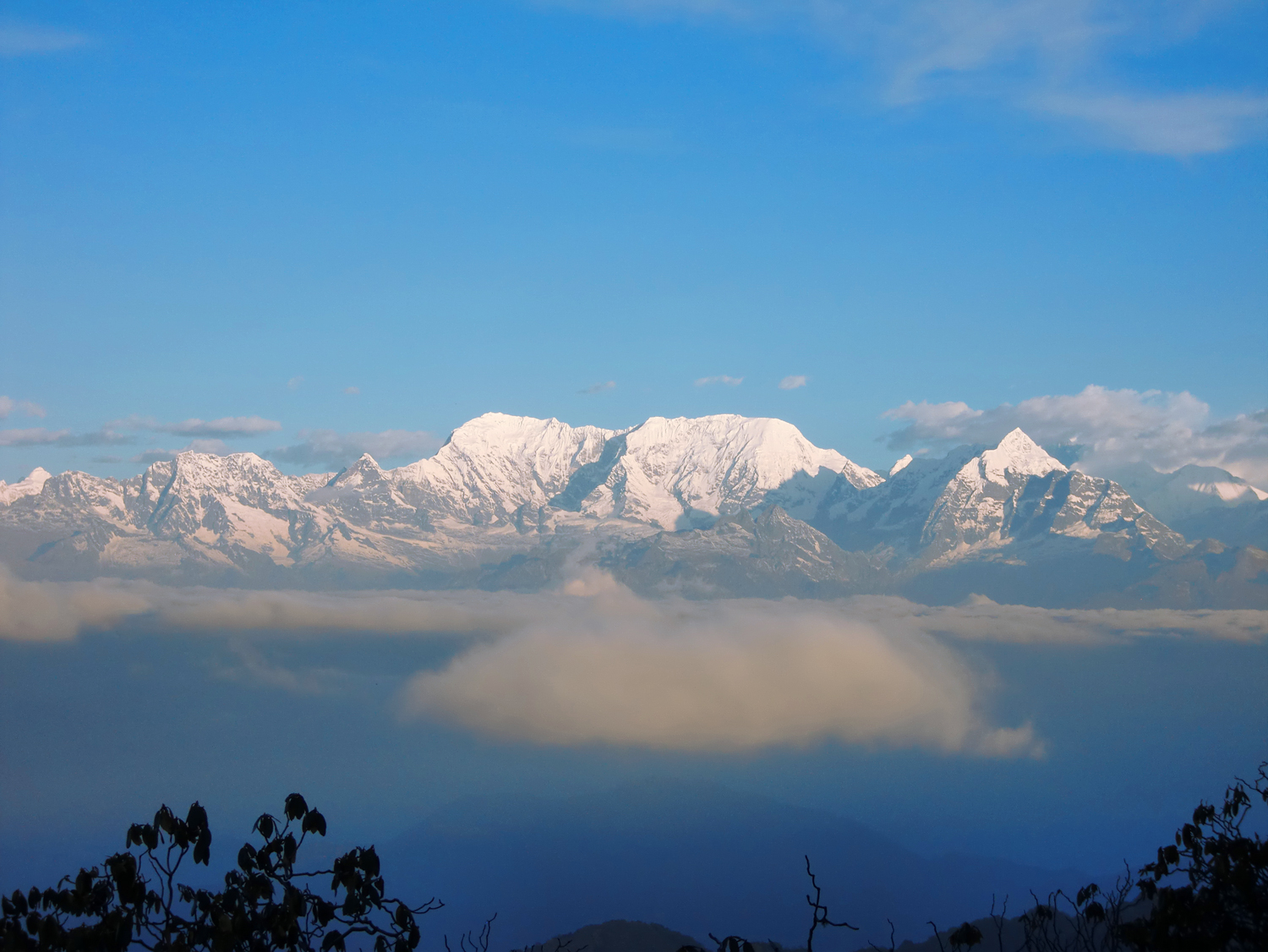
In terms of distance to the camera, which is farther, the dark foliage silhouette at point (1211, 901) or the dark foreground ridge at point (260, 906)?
the dark foliage silhouette at point (1211, 901)

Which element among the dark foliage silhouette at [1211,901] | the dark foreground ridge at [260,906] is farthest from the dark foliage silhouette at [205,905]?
the dark foliage silhouette at [1211,901]

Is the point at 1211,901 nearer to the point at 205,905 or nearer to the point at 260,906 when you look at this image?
the point at 260,906

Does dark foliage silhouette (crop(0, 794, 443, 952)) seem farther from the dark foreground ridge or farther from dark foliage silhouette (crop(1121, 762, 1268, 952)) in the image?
dark foliage silhouette (crop(1121, 762, 1268, 952))

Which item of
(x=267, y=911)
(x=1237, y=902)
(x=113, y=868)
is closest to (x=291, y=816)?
(x=267, y=911)

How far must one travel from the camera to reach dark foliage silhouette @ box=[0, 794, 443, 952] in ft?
76.4

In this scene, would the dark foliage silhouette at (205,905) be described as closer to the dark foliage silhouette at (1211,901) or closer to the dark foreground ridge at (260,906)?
the dark foreground ridge at (260,906)

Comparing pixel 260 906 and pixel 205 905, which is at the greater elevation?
pixel 205 905

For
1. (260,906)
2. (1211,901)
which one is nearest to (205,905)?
(260,906)

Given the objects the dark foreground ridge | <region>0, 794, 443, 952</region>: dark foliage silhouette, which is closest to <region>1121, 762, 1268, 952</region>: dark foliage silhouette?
the dark foreground ridge

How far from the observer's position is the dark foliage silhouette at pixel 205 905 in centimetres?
2330

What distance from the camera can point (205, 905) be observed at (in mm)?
24391

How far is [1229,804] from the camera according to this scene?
1224 inches

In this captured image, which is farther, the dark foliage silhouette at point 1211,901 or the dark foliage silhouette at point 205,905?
the dark foliage silhouette at point 1211,901

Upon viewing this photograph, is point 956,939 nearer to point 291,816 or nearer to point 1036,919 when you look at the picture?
point 1036,919
